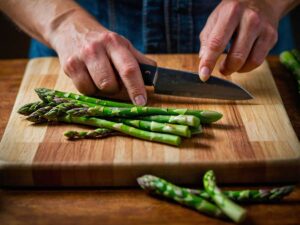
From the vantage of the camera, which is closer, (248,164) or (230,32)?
(248,164)

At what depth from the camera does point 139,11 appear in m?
2.88

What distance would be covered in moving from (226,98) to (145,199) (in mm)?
701

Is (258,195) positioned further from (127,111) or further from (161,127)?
(127,111)

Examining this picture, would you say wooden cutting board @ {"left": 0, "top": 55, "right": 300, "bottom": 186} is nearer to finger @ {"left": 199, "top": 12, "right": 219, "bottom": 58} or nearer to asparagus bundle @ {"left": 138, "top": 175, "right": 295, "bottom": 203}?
asparagus bundle @ {"left": 138, "top": 175, "right": 295, "bottom": 203}

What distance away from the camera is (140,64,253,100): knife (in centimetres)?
236

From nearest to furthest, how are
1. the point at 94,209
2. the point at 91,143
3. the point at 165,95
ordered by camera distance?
the point at 94,209 → the point at 91,143 → the point at 165,95

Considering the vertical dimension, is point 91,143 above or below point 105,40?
below

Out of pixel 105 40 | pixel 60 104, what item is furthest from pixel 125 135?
pixel 105 40

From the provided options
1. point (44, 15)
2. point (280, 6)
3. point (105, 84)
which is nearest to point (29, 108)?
→ point (105, 84)

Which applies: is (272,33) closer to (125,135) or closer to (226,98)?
(226,98)

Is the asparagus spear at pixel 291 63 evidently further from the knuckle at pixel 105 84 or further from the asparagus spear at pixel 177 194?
the asparagus spear at pixel 177 194

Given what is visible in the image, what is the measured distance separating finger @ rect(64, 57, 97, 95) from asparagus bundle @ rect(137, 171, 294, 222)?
0.63 metres

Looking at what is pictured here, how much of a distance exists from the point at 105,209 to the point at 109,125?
1.34 feet

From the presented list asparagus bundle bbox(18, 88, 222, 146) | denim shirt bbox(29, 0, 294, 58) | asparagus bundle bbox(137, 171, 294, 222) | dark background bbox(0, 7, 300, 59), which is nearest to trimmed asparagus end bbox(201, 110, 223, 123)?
asparagus bundle bbox(18, 88, 222, 146)
